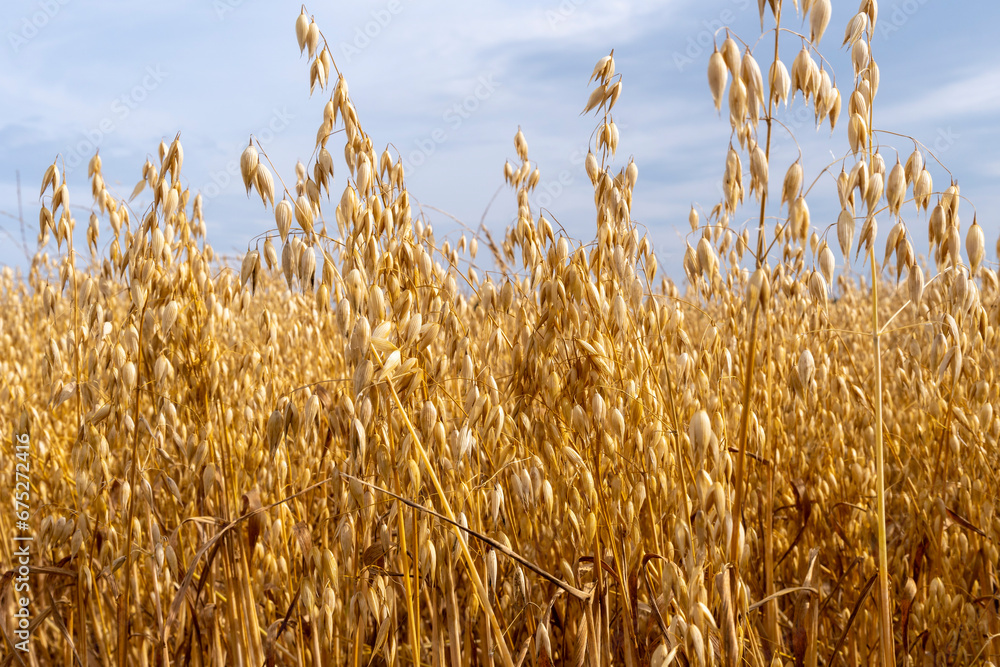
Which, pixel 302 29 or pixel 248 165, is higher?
pixel 302 29

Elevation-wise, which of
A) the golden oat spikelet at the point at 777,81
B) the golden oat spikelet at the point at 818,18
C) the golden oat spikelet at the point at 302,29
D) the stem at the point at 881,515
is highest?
the golden oat spikelet at the point at 302,29

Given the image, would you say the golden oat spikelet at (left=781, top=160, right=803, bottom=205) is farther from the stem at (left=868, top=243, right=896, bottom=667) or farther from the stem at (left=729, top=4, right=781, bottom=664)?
the stem at (left=868, top=243, right=896, bottom=667)

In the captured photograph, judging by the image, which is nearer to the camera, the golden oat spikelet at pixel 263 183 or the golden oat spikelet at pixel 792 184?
the golden oat spikelet at pixel 792 184

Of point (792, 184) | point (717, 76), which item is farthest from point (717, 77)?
point (792, 184)

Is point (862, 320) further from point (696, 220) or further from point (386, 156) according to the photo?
point (386, 156)

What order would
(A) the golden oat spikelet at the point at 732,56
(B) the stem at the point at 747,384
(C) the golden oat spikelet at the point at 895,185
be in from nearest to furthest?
(B) the stem at the point at 747,384 → (A) the golden oat spikelet at the point at 732,56 → (C) the golden oat spikelet at the point at 895,185

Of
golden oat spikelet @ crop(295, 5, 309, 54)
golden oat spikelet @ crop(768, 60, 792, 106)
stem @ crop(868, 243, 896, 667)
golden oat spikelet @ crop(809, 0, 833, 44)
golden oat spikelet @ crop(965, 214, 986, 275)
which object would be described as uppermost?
golden oat spikelet @ crop(295, 5, 309, 54)

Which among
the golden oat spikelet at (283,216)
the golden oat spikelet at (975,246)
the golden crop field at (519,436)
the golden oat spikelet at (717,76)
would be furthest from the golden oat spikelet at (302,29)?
the golden oat spikelet at (975,246)

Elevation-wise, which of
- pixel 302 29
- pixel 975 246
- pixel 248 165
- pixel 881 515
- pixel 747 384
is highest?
pixel 302 29

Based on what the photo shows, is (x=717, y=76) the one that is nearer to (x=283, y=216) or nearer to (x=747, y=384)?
(x=747, y=384)

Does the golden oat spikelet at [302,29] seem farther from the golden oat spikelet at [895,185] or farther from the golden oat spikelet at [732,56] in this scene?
the golden oat spikelet at [895,185]

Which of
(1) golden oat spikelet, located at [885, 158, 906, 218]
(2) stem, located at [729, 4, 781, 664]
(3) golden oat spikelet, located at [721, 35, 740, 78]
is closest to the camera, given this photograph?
(2) stem, located at [729, 4, 781, 664]

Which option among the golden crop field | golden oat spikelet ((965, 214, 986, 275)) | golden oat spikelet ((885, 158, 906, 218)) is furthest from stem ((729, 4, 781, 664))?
golden oat spikelet ((965, 214, 986, 275))

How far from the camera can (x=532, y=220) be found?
175 centimetres
